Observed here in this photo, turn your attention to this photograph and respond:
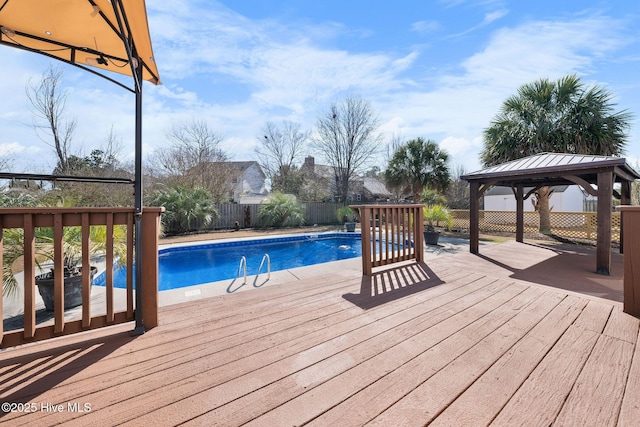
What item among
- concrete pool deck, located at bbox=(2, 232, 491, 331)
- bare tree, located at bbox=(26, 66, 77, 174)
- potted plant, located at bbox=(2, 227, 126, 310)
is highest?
bare tree, located at bbox=(26, 66, 77, 174)

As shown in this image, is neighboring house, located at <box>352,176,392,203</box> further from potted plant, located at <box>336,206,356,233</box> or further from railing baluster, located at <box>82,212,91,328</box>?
railing baluster, located at <box>82,212,91,328</box>

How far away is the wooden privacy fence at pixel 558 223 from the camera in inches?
324

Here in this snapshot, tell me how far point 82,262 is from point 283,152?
18.8 m

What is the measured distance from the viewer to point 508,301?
2.63 metres

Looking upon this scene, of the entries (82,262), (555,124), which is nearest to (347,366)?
(82,262)

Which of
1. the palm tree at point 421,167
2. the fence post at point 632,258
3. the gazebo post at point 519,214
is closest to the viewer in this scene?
the fence post at point 632,258

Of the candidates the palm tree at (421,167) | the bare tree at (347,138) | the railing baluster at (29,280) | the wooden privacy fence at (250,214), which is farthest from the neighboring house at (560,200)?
the railing baluster at (29,280)

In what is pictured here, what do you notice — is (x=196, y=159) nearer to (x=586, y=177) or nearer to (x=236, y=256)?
(x=236, y=256)

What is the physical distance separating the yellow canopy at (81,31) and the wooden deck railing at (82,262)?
43.0 inches

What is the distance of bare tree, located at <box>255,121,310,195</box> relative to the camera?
1941cm

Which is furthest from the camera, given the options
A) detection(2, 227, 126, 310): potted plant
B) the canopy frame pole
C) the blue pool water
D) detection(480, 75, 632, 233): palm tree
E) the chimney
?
the chimney

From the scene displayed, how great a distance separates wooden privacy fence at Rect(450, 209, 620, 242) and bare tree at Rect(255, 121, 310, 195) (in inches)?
456

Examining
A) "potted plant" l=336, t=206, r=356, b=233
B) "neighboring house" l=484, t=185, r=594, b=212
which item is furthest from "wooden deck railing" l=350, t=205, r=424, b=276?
"neighboring house" l=484, t=185, r=594, b=212

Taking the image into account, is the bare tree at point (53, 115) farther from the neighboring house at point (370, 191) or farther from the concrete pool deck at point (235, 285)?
the neighboring house at point (370, 191)
